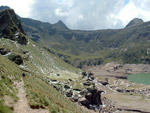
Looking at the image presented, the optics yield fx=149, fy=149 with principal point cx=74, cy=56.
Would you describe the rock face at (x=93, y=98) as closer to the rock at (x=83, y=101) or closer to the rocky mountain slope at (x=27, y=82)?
the rock at (x=83, y=101)

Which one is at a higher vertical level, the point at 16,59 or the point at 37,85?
the point at 16,59

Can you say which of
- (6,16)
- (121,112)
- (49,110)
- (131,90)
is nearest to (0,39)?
(6,16)

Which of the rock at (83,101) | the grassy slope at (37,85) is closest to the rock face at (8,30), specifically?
the grassy slope at (37,85)

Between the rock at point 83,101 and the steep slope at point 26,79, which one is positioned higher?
the steep slope at point 26,79

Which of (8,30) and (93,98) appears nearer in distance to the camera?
(93,98)


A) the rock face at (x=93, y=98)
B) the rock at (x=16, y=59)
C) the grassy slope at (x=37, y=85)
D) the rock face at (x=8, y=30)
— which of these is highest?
the rock face at (x=8, y=30)

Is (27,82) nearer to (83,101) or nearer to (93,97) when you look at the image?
(83,101)

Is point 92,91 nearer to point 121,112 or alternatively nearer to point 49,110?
point 121,112

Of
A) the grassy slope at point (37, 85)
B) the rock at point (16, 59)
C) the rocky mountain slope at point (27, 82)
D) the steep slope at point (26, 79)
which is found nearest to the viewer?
the rocky mountain slope at point (27, 82)

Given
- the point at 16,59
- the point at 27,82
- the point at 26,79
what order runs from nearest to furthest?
the point at 27,82 < the point at 26,79 < the point at 16,59

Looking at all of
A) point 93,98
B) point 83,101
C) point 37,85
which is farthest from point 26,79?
point 93,98

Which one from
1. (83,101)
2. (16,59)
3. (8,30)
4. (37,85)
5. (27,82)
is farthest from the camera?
(8,30)

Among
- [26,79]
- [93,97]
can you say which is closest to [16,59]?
[26,79]

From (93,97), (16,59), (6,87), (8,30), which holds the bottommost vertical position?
(93,97)
